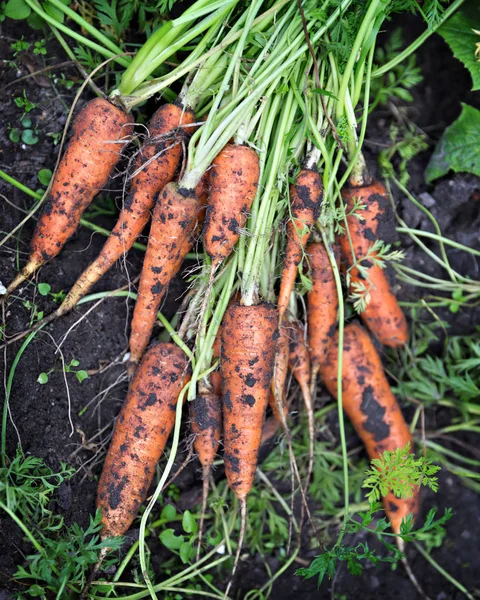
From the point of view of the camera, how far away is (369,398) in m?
2.05

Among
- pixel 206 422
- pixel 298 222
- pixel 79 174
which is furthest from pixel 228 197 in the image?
pixel 206 422

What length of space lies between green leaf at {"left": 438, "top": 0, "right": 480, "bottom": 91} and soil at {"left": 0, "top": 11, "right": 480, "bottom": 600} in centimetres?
25

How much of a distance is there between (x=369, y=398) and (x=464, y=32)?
142cm

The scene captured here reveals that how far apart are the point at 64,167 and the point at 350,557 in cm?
159

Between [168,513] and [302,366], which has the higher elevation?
[302,366]

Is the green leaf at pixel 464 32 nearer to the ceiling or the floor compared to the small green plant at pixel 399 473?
nearer to the ceiling

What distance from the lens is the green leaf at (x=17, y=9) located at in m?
1.71

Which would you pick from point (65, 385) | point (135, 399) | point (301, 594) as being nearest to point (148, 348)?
point (135, 399)

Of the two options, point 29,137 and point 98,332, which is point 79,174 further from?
point 98,332

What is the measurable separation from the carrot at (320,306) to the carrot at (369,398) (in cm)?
8

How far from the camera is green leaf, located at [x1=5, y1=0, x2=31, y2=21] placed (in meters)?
1.71

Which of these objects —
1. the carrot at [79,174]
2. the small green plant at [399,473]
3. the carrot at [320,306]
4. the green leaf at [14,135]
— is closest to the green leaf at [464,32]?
the carrot at [320,306]

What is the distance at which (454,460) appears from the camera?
2.23m

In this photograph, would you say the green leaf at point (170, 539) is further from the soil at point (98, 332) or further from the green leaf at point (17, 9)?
the green leaf at point (17, 9)
